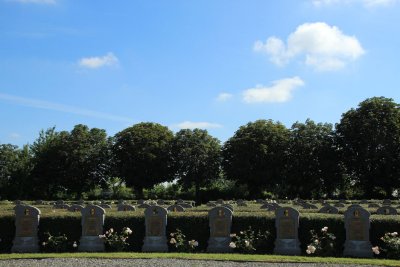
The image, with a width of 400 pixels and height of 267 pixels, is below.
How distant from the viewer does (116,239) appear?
15070 mm

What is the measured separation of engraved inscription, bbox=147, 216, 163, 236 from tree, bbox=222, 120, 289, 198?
36.3 m

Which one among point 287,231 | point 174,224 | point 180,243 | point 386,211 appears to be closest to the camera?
point 287,231

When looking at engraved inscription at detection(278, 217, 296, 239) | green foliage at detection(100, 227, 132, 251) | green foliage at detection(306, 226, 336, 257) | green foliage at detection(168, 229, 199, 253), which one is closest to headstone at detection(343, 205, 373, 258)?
green foliage at detection(306, 226, 336, 257)

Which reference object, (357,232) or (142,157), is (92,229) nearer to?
(357,232)

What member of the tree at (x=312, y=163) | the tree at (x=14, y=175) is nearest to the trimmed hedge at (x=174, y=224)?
the tree at (x=312, y=163)

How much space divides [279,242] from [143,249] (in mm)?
4148

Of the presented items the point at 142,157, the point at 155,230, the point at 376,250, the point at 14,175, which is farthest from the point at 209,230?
the point at 14,175

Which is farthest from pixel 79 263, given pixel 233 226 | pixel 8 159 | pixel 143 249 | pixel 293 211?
pixel 8 159

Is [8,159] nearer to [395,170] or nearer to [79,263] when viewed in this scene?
[395,170]

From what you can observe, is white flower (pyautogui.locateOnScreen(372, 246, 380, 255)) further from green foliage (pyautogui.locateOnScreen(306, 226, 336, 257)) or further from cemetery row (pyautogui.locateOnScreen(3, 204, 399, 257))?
green foliage (pyautogui.locateOnScreen(306, 226, 336, 257))

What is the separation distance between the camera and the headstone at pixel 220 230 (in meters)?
14.9

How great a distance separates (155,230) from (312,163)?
37930mm

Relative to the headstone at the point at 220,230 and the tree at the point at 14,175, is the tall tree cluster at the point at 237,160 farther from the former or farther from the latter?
the headstone at the point at 220,230

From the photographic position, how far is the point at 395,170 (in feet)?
153
